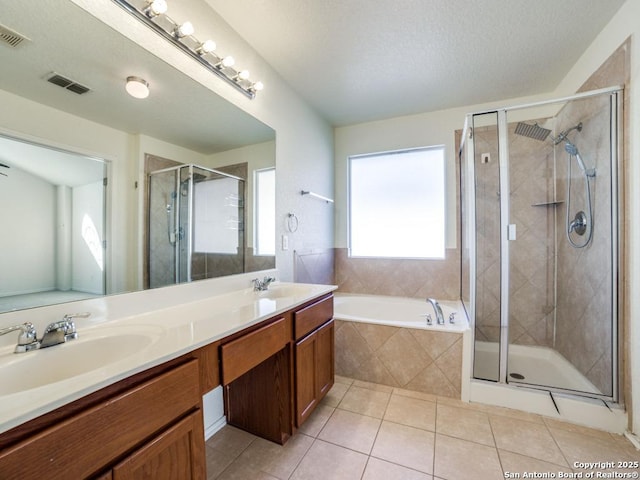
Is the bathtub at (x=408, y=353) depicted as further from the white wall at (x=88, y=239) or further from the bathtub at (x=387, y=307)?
the white wall at (x=88, y=239)

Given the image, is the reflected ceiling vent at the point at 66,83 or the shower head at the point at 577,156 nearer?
the reflected ceiling vent at the point at 66,83

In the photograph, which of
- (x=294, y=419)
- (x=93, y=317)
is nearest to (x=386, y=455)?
(x=294, y=419)

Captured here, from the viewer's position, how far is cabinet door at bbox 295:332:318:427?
1.46 m

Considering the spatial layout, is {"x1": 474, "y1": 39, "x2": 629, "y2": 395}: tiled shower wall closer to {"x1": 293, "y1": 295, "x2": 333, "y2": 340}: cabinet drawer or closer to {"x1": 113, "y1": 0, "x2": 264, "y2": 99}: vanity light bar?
{"x1": 293, "y1": 295, "x2": 333, "y2": 340}: cabinet drawer

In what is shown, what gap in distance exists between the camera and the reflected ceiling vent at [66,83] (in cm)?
98

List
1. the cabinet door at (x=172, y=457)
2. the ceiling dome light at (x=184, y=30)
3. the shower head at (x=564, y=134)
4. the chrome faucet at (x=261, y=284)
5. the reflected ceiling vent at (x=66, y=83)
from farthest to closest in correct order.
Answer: the shower head at (x=564, y=134) < the chrome faucet at (x=261, y=284) < the ceiling dome light at (x=184, y=30) < the reflected ceiling vent at (x=66, y=83) < the cabinet door at (x=172, y=457)

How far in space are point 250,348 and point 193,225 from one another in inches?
30.9

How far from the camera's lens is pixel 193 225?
151 centimetres

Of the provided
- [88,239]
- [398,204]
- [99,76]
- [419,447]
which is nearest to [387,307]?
[398,204]

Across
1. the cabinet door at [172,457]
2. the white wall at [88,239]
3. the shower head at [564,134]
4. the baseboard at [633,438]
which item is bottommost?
the baseboard at [633,438]

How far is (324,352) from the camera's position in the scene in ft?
5.77

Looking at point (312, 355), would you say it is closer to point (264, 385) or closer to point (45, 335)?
point (264, 385)

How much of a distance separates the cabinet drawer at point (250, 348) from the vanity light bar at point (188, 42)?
1433 millimetres

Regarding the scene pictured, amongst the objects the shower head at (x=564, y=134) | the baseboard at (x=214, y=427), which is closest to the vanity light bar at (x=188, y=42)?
the baseboard at (x=214, y=427)
